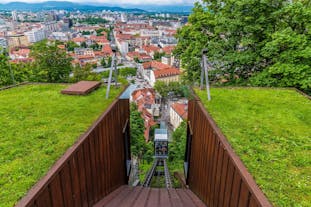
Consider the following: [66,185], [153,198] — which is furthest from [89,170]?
[153,198]

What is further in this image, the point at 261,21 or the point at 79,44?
the point at 79,44

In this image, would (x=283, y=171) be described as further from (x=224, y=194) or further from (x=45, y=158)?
Answer: (x=45, y=158)

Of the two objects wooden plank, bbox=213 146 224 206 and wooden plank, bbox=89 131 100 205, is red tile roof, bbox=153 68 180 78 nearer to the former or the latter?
wooden plank, bbox=89 131 100 205

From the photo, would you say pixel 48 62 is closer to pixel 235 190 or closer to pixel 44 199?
pixel 44 199

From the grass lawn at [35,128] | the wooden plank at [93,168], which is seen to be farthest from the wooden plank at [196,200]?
the grass lawn at [35,128]

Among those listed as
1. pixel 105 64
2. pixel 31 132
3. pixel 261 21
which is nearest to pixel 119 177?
pixel 31 132
